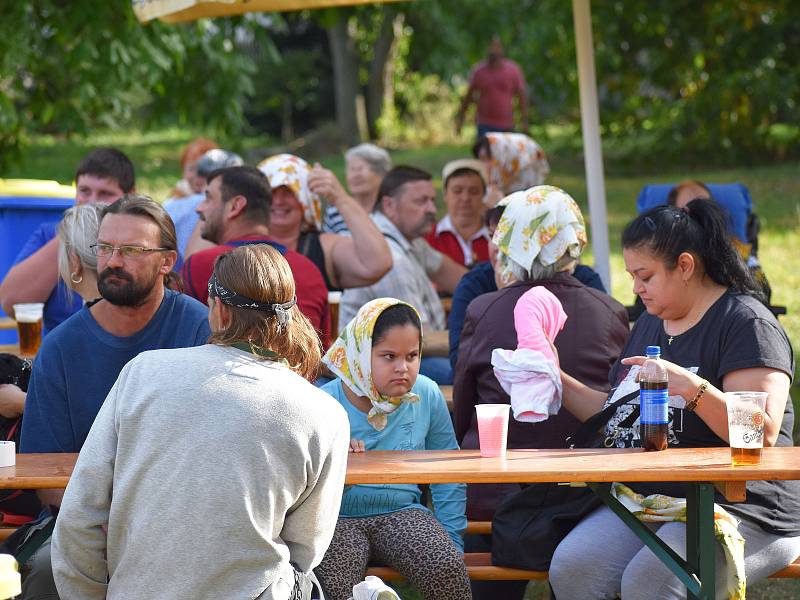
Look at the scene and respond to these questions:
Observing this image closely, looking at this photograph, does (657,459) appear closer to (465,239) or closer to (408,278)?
(408,278)

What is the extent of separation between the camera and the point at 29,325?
4.73 m

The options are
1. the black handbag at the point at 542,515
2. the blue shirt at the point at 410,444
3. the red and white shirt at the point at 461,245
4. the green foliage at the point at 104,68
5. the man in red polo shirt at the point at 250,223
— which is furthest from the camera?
the green foliage at the point at 104,68

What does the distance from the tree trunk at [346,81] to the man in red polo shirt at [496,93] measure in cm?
472

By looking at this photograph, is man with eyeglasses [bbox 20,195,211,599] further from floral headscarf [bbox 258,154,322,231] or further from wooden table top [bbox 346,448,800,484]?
floral headscarf [bbox 258,154,322,231]

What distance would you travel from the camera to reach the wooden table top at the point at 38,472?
10.3ft

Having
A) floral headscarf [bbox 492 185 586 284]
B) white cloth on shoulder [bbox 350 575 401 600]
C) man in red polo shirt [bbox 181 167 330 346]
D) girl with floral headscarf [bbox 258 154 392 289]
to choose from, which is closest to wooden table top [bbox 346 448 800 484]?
white cloth on shoulder [bbox 350 575 401 600]

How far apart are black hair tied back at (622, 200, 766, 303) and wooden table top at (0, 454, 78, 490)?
1768mm

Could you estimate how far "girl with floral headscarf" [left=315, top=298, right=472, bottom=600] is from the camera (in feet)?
12.2

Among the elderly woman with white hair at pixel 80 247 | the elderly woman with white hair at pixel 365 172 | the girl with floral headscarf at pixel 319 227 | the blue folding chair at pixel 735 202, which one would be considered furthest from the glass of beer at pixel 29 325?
the blue folding chair at pixel 735 202

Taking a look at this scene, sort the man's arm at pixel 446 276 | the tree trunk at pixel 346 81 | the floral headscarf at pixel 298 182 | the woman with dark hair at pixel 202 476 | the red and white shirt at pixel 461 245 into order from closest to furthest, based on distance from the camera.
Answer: the woman with dark hair at pixel 202 476
the floral headscarf at pixel 298 182
the man's arm at pixel 446 276
the red and white shirt at pixel 461 245
the tree trunk at pixel 346 81

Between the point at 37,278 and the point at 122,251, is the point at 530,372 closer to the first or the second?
the point at 122,251

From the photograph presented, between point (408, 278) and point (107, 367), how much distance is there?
252cm

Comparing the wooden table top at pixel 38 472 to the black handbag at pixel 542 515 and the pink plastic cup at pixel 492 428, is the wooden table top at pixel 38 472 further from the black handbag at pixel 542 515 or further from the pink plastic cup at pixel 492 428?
the black handbag at pixel 542 515

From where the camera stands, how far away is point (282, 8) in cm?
598
